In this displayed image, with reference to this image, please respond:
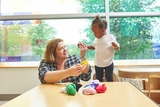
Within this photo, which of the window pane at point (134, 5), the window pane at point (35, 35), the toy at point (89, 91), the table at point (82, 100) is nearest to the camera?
the table at point (82, 100)

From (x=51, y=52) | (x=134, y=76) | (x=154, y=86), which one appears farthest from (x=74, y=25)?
(x=51, y=52)

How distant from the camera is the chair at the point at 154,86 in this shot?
2221 millimetres

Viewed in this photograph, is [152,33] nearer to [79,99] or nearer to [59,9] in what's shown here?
[59,9]

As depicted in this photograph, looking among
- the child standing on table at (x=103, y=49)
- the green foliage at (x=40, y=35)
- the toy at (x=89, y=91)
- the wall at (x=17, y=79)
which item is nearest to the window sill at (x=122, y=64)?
the wall at (x=17, y=79)

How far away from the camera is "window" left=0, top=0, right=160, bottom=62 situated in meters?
3.19

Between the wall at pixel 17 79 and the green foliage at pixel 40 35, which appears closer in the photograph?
the wall at pixel 17 79

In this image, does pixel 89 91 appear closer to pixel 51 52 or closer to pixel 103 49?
pixel 51 52

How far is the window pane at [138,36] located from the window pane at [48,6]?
41cm

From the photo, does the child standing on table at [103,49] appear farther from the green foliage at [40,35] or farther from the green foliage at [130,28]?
the green foliage at [40,35]

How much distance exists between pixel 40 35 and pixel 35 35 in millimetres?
87

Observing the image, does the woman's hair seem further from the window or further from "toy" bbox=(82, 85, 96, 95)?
the window

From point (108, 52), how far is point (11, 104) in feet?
4.97

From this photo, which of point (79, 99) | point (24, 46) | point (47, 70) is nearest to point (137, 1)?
point (24, 46)

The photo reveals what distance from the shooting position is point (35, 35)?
3.30 metres
